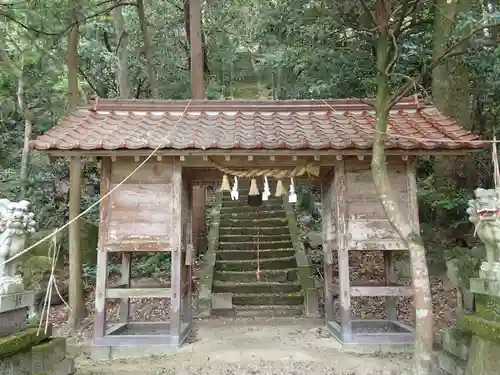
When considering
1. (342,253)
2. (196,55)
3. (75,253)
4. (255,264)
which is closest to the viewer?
(342,253)

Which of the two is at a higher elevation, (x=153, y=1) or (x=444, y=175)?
(x=153, y=1)

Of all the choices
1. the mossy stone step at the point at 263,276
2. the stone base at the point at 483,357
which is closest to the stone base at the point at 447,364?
the stone base at the point at 483,357

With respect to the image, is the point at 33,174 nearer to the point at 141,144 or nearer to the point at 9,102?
the point at 9,102

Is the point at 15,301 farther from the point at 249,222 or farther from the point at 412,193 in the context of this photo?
the point at 249,222

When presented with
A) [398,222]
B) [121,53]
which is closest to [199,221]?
[121,53]

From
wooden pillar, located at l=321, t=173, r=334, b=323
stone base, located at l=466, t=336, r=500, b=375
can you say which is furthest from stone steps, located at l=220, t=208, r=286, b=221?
stone base, located at l=466, t=336, r=500, b=375

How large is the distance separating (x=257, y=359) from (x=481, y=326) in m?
2.87

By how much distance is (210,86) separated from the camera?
61.9ft

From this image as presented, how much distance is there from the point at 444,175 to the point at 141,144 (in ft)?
23.0

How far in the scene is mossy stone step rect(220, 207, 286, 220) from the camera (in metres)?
12.0

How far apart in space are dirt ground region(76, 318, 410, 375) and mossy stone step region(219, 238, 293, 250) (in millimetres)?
3641

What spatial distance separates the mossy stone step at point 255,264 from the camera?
32.2 ft

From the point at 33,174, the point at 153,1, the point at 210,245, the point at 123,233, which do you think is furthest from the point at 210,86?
the point at 123,233

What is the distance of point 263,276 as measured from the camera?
9.48m
